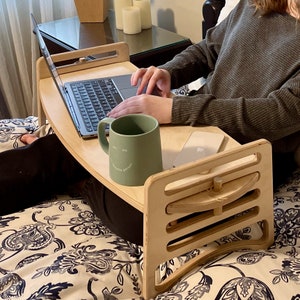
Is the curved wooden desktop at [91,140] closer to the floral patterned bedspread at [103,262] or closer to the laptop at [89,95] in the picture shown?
the laptop at [89,95]

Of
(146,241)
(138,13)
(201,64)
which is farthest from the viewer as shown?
(138,13)

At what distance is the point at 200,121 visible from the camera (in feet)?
3.47

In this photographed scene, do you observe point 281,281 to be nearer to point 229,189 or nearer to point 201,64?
point 229,189

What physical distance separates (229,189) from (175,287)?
0.67 ft

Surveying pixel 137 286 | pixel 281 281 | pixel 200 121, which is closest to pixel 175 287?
pixel 137 286

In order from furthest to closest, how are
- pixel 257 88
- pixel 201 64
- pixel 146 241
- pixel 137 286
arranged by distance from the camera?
1. pixel 201 64
2. pixel 257 88
3. pixel 137 286
4. pixel 146 241

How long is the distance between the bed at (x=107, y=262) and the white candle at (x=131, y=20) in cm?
98

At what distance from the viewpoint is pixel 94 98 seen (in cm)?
117

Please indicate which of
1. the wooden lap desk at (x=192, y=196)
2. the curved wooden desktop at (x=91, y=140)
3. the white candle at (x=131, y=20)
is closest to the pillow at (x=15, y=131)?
the curved wooden desktop at (x=91, y=140)

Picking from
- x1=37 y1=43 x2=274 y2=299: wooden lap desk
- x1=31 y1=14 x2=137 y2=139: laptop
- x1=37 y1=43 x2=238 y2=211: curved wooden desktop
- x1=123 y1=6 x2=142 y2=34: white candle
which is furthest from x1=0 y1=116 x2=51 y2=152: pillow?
x1=123 y1=6 x2=142 y2=34: white candle

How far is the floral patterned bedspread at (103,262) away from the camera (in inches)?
34.9

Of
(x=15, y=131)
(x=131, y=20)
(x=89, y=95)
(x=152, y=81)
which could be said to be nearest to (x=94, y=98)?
(x=89, y=95)

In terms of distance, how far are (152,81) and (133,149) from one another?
381 millimetres

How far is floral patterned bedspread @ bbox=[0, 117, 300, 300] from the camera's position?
89cm
